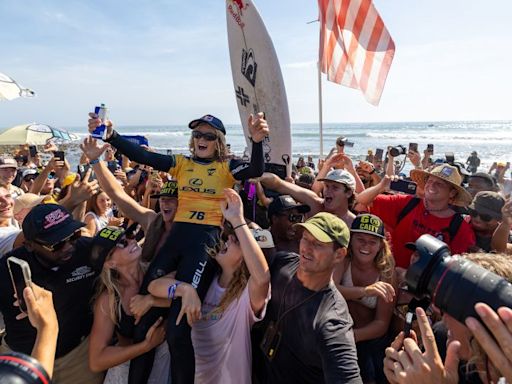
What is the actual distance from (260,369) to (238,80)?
4.11 metres

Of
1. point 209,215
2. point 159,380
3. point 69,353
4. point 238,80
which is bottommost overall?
point 159,380

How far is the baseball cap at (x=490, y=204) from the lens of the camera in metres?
3.51

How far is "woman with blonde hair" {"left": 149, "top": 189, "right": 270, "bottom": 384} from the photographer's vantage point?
2162 mm

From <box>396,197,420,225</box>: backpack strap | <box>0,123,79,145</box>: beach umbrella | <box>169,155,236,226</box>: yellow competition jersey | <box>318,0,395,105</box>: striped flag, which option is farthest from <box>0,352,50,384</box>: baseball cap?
<box>0,123,79,145</box>: beach umbrella

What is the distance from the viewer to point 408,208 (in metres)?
3.67

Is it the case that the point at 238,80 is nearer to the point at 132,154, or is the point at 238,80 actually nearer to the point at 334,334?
the point at 132,154

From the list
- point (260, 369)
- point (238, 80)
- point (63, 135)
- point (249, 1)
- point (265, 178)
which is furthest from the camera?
point (63, 135)

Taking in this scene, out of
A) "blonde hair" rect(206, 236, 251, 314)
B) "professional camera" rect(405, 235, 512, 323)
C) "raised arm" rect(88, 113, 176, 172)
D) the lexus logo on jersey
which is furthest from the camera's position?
→ the lexus logo on jersey

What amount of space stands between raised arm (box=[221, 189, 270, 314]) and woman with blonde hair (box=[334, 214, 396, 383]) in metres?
0.74

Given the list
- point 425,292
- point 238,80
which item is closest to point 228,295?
point 425,292

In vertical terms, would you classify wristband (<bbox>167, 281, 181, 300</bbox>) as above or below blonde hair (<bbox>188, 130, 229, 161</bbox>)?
below

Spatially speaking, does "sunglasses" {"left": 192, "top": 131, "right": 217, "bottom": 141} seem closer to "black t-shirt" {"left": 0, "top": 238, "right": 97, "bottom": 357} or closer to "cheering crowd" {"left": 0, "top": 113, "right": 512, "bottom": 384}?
"cheering crowd" {"left": 0, "top": 113, "right": 512, "bottom": 384}

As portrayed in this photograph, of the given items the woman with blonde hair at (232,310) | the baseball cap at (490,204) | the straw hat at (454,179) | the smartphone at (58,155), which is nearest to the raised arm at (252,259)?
the woman with blonde hair at (232,310)

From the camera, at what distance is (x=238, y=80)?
5367 mm
